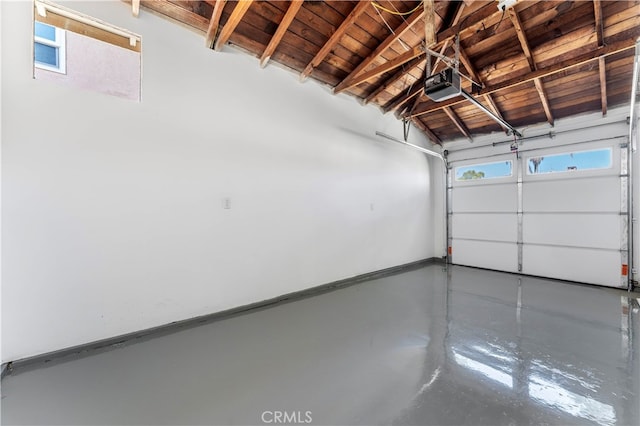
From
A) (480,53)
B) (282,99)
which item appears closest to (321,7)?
(282,99)

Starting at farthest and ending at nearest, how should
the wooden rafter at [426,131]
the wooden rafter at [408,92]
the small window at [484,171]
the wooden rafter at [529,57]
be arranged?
1. the wooden rafter at [426,131]
2. the small window at [484,171]
3. the wooden rafter at [408,92]
4. the wooden rafter at [529,57]

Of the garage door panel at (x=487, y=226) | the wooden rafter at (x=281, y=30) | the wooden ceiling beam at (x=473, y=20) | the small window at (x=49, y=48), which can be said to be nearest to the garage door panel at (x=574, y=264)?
the garage door panel at (x=487, y=226)

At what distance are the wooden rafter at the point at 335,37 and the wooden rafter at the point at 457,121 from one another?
3112 millimetres

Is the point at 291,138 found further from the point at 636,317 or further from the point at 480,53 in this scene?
the point at 636,317

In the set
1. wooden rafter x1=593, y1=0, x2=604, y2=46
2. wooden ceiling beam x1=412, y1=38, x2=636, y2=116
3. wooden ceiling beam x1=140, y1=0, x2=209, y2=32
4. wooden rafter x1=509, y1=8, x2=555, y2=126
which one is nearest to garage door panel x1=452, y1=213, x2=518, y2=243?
wooden rafter x1=509, y1=8, x2=555, y2=126

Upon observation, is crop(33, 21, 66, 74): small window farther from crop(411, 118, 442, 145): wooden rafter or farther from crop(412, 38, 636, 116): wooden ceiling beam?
crop(411, 118, 442, 145): wooden rafter

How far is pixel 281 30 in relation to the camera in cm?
304

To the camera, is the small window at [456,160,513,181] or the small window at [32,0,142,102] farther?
the small window at [456,160,513,181]

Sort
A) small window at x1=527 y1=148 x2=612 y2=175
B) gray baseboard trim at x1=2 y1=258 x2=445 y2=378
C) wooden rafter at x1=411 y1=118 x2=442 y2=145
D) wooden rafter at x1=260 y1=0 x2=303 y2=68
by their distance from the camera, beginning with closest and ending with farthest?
gray baseboard trim at x1=2 y1=258 x2=445 y2=378
wooden rafter at x1=260 y1=0 x2=303 y2=68
small window at x1=527 y1=148 x2=612 y2=175
wooden rafter at x1=411 y1=118 x2=442 y2=145

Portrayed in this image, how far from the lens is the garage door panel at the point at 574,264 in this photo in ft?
14.8

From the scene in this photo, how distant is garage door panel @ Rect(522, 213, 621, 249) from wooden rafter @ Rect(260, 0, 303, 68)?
5.93 m

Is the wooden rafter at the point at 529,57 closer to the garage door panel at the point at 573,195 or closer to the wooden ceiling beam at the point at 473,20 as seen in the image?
the wooden ceiling beam at the point at 473,20

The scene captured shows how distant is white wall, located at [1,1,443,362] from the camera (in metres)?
2.12

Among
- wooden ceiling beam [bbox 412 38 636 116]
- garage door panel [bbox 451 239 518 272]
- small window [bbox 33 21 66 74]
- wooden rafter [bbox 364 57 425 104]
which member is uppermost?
wooden rafter [bbox 364 57 425 104]
